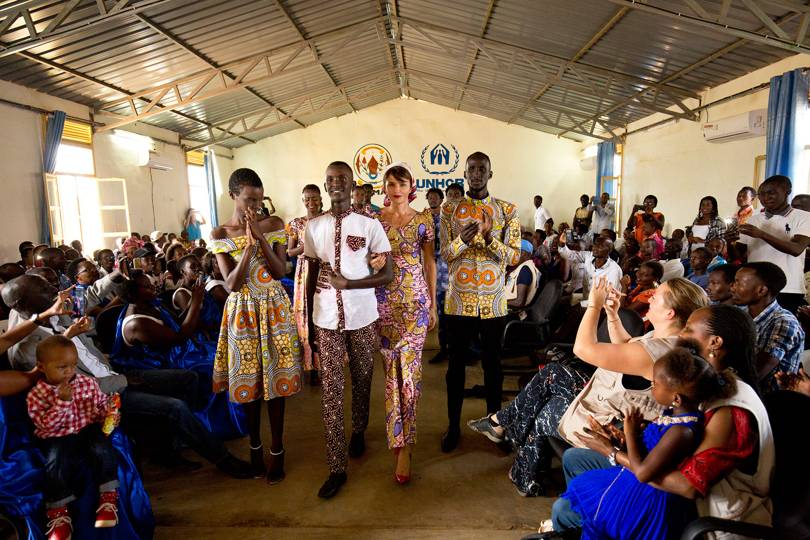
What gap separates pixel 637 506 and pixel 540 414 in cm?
98

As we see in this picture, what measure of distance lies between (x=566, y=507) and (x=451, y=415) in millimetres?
1297

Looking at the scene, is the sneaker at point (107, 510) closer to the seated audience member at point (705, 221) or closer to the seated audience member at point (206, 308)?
the seated audience member at point (206, 308)

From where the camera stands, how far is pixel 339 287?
7.62 ft

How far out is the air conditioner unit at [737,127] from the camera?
6.28 meters

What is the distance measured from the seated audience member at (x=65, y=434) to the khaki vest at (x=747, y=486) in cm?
214

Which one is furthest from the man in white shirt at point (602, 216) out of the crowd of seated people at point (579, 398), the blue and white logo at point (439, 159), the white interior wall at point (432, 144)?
the crowd of seated people at point (579, 398)

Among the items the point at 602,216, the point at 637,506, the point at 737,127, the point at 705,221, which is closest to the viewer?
the point at 637,506

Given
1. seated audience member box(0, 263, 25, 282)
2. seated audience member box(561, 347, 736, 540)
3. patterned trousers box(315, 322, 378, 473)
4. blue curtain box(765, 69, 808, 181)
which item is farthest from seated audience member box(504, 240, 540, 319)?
seated audience member box(0, 263, 25, 282)

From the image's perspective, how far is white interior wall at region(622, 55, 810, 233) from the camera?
666 cm

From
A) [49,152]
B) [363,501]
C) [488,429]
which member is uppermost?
[49,152]

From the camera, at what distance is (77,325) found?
2.06 metres

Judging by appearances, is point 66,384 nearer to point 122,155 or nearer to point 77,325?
point 77,325

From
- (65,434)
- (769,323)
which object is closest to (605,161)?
(769,323)

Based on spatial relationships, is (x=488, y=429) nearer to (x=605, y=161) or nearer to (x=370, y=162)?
(x=605, y=161)
